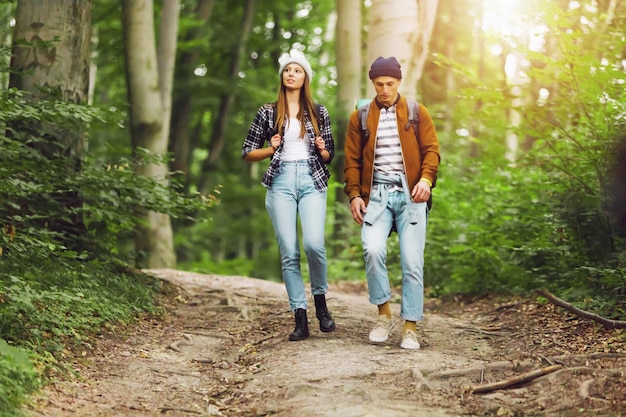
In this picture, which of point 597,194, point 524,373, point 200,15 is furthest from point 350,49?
point 524,373

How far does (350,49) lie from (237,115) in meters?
10.0

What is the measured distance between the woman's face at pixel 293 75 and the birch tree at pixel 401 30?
335cm

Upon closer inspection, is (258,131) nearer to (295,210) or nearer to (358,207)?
(295,210)

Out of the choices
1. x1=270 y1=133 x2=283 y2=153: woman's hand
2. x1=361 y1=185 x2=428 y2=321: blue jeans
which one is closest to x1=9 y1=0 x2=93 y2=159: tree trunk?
x1=270 y1=133 x2=283 y2=153: woman's hand

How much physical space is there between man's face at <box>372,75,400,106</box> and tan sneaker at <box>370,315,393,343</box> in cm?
171

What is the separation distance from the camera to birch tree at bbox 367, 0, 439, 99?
9.17 m

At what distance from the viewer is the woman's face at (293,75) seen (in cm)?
610

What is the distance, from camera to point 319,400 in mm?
4500

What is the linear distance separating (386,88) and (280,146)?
37.6 inches

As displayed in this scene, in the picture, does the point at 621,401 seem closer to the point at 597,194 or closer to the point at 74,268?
the point at 597,194

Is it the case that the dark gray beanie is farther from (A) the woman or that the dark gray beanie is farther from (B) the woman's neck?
(B) the woman's neck

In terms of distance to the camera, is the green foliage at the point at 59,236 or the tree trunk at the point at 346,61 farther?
the tree trunk at the point at 346,61

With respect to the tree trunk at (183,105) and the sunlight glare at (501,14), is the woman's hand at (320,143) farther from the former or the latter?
the tree trunk at (183,105)

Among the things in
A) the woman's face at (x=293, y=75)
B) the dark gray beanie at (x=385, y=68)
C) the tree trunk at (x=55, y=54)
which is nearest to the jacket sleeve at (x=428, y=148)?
the dark gray beanie at (x=385, y=68)
